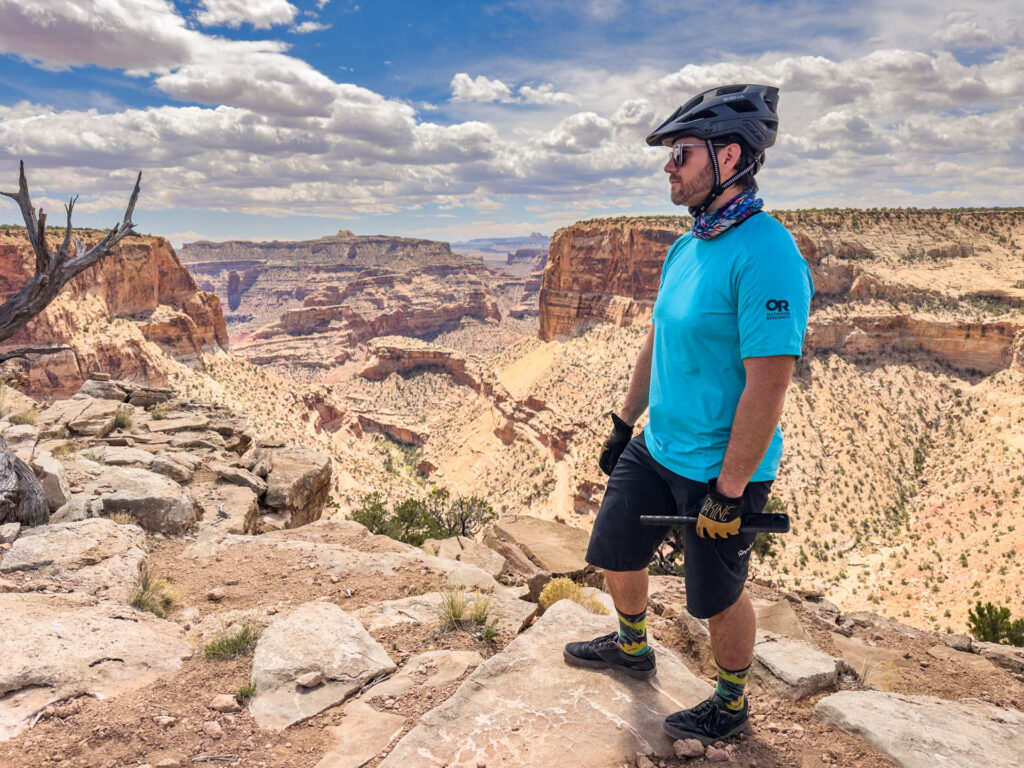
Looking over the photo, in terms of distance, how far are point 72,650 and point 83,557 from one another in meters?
2.03

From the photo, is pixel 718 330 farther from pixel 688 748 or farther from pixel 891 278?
pixel 891 278

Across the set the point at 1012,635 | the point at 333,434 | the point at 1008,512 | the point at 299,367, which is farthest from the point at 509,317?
the point at 1012,635

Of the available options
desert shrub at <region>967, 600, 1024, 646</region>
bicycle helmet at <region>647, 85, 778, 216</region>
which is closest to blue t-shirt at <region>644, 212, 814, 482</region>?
bicycle helmet at <region>647, 85, 778, 216</region>

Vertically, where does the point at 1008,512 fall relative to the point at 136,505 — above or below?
below

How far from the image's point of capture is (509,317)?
183000 millimetres

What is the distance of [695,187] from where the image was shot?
118 inches

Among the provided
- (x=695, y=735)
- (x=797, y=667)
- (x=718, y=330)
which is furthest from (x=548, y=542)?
(x=718, y=330)

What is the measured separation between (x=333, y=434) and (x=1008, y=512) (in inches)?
1913

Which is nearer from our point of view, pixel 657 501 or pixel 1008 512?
pixel 657 501

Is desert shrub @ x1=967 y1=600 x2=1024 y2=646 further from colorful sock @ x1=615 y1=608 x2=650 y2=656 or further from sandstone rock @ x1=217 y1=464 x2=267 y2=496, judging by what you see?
sandstone rock @ x1=217 y1=464 x2=267 y2=496

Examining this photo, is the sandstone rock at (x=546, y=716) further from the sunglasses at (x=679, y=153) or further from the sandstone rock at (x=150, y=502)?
the sandstone rock at (x=150, y=502)

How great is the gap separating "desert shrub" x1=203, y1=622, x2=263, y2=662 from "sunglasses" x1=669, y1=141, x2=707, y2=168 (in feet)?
14.8

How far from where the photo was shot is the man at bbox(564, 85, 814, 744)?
101 inches

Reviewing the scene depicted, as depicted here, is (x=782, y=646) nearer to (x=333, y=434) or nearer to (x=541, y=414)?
(x=541, y=414)
